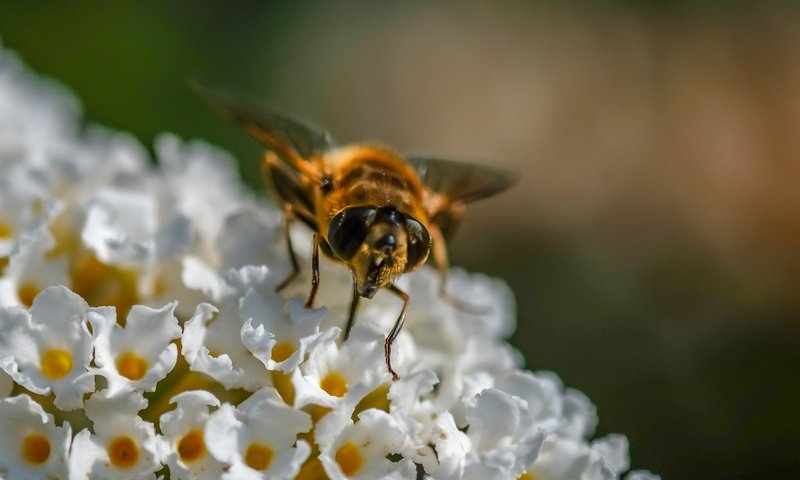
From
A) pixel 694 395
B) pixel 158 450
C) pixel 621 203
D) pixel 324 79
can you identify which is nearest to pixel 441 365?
pixel 158 450

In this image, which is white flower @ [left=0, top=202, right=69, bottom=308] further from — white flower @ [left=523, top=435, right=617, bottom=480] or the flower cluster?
white flower @ [left=523, top=435, right=617, bottom=480]

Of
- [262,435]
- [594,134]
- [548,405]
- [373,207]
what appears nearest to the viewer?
[262,435]

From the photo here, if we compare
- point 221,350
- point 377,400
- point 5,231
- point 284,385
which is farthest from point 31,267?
point 377,400

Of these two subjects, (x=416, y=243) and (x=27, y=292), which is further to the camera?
(x=27, y=292)

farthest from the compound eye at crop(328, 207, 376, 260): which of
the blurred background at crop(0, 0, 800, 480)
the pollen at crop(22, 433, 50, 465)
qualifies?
the blurred background at crop(0, 0, 800, 480)

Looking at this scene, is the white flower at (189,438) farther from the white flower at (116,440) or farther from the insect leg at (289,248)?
the insect leg at (289,248)

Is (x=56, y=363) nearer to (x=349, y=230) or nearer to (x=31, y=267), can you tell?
(x=31, y=267)

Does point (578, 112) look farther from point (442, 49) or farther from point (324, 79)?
point (324, 79)
